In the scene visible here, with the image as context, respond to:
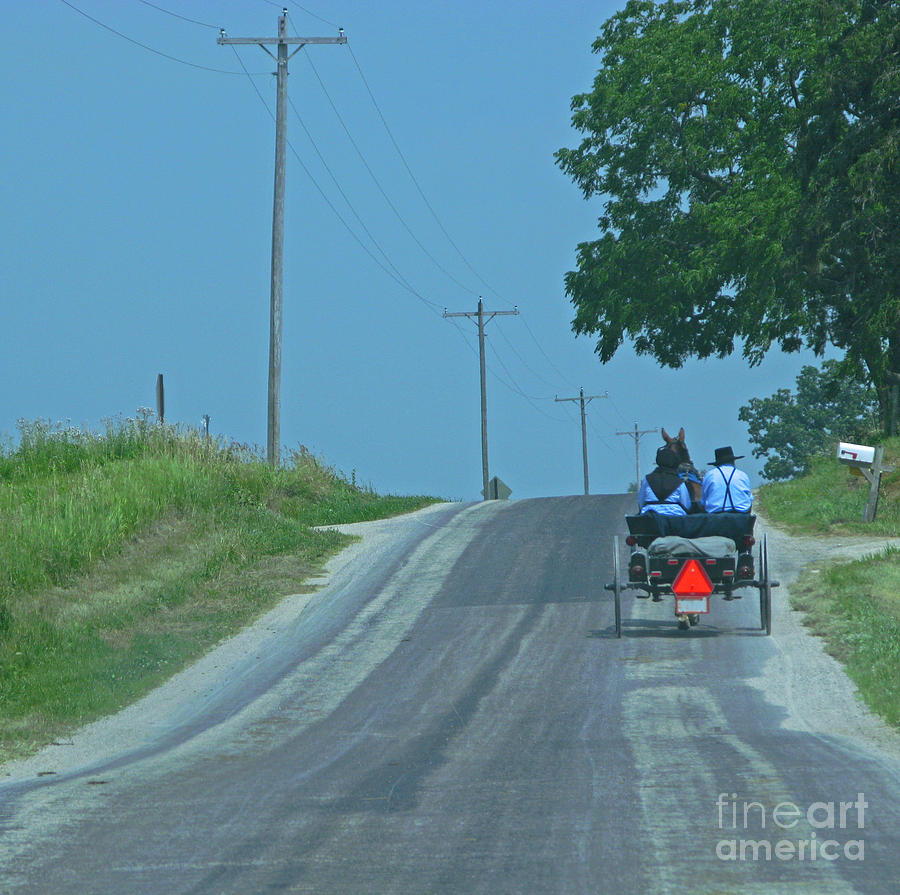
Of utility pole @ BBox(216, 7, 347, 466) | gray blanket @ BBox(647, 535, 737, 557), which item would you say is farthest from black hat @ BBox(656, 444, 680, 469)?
utility pole @ BBox(216, 7, 347, 466)

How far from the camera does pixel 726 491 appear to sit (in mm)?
14508

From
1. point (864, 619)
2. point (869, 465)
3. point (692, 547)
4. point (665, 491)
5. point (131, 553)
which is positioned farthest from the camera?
point (869, 465)

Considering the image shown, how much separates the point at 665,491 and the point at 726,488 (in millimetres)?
684

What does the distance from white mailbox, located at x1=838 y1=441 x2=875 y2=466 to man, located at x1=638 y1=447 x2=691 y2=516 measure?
8.44 meters

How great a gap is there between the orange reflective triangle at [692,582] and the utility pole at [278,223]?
17524 mm

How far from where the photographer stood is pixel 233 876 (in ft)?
20.4

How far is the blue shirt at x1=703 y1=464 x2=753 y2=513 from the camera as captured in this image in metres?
14.5

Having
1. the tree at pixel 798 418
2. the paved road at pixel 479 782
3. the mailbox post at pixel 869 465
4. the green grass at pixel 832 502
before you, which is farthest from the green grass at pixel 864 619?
the tree at pixel 798 418

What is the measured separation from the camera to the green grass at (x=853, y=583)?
11570 millimetres

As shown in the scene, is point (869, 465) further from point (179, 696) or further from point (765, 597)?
point (179, 696)

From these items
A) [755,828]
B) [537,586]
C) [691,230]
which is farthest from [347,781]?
→ [691,230]

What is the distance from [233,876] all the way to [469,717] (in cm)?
452

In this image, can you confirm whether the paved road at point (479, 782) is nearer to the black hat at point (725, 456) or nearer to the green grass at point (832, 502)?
the black hat at point (725, 456)

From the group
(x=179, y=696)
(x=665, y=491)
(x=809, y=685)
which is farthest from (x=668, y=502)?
(x=179, y=696)
